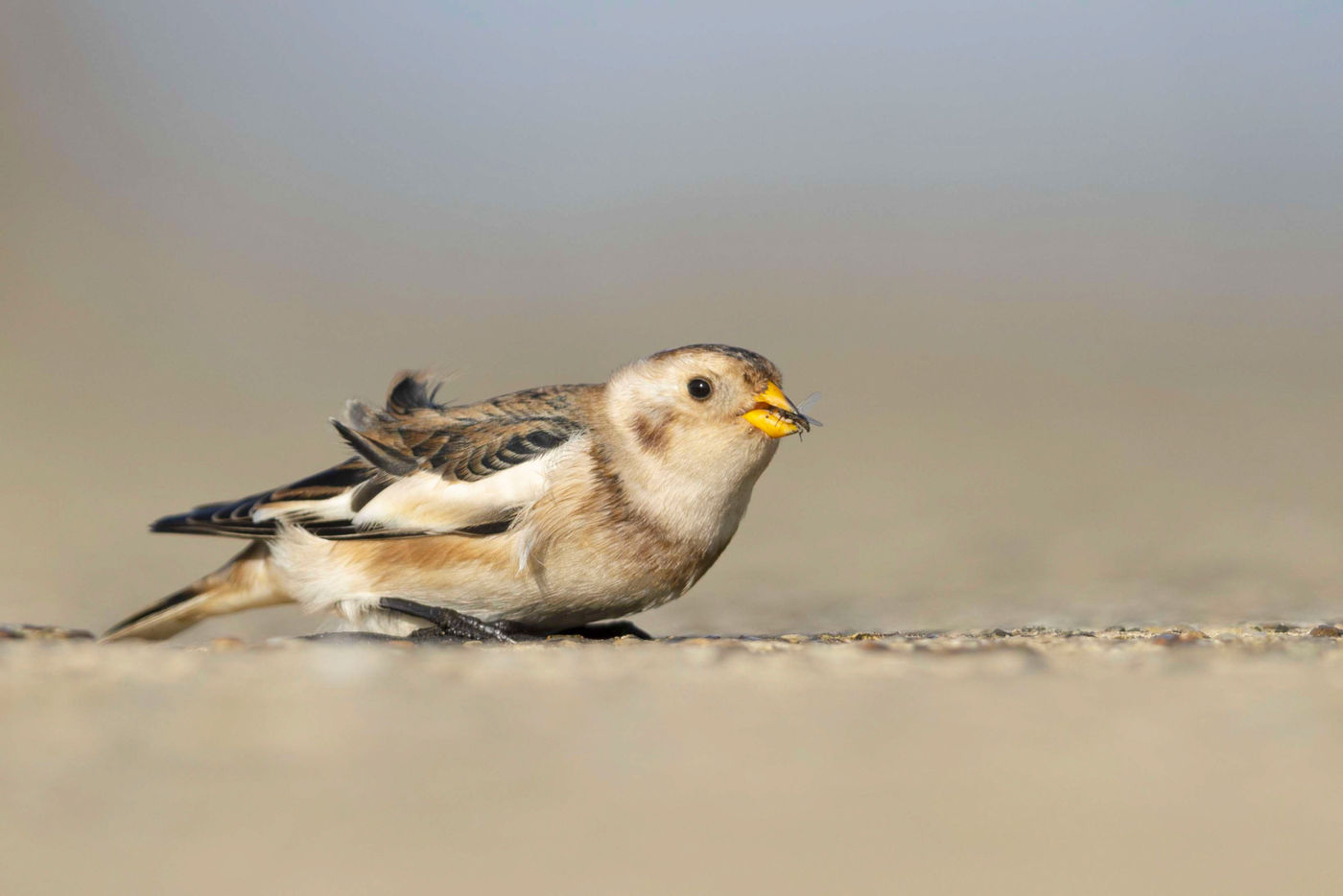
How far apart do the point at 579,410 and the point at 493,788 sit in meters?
3.22

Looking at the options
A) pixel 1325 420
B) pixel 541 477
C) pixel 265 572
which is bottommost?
pixel 1325 420

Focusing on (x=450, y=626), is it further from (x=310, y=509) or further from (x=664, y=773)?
(x=664, y=773)

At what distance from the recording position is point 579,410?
292 inches

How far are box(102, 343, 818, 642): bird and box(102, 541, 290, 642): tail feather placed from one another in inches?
10.9

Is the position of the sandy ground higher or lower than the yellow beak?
lower

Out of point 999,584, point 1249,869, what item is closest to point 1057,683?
point 1249,869

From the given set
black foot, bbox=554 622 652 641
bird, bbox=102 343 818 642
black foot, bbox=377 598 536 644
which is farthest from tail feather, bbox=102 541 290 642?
black foot, bbox=554 622 652 641

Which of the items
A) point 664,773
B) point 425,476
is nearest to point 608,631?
point 425,476

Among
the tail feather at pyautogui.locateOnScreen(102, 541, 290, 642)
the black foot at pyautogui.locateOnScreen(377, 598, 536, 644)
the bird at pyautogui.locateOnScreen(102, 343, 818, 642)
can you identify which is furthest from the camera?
the tail feather at pyautogui.locateOnScreen(102, 541, 290, 642)

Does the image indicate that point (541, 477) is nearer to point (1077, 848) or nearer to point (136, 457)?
point (1077, 848)

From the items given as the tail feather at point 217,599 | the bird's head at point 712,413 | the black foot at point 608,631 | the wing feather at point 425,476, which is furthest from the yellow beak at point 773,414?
the tail feather at point 217,599

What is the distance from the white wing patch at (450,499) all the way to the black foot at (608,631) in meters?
0.88

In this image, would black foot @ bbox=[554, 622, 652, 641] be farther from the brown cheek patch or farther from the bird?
the brown cheek patch

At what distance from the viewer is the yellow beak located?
7070 millimetres
